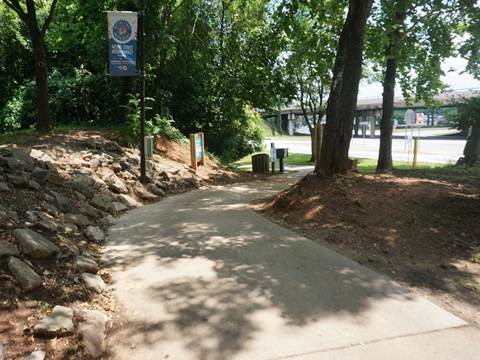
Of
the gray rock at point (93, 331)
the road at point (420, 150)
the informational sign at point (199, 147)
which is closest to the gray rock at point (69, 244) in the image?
the gray rock at point (93, 331)

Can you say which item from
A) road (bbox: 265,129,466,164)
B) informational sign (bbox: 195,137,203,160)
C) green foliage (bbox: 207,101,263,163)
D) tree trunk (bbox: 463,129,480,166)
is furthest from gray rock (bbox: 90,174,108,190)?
road (bbox: 265,129,466,164)

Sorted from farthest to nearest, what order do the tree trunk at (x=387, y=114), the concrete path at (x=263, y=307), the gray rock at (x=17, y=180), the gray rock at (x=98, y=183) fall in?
the tree trunk at (x=387, y=114) → the gray rock at (x=98, y=183) → the gray rock at (x=17, y=180) → the concrete path at (x=263, y=307)

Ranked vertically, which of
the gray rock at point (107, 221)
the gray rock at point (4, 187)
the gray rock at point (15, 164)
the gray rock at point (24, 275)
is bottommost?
the gray rock at point (107, 221)

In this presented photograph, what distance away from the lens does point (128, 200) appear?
9727mm

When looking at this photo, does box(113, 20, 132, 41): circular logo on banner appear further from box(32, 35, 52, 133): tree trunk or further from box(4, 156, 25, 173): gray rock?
box(4, 156, 25, 173): gray rock

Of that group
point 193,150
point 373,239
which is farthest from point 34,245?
point 193,150

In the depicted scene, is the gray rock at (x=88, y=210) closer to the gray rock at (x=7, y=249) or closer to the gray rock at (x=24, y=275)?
the gray rock at (x=7, y=249)

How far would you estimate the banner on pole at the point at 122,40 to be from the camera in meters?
10.2

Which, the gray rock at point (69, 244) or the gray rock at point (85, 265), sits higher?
the gray rock at point (69, 244)

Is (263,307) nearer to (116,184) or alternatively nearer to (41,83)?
(116,184)

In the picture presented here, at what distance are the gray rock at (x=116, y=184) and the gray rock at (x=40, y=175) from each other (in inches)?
84.3

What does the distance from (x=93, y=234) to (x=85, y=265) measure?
1.70 metres

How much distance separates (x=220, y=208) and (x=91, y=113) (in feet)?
36.9

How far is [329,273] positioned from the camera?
4.95 metres
